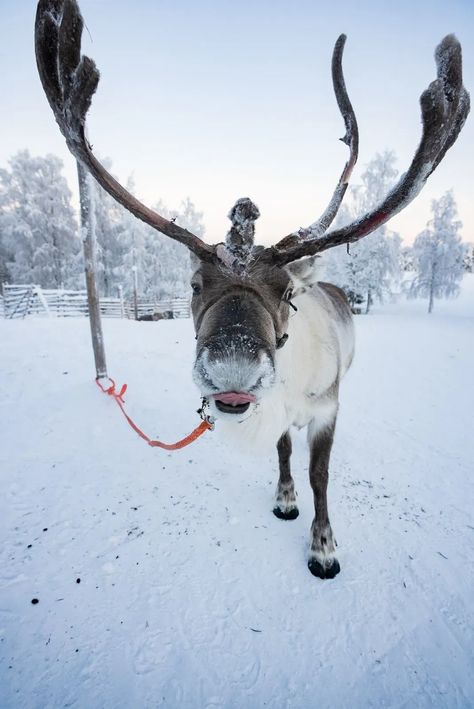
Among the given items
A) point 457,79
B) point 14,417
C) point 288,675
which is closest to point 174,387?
point 14,417

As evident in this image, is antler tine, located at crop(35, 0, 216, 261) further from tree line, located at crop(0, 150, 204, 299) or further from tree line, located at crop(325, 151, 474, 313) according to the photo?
tree line, located at crop(325, 151, 474, 313)

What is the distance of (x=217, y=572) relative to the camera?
2.34 m

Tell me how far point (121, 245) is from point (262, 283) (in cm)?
3360

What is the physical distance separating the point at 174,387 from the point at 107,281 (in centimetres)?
2969

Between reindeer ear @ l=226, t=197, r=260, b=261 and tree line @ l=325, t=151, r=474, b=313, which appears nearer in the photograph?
reindeer ear @ l=226, t=197, r=260, b=261

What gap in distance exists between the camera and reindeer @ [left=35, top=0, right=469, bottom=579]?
1532 mm

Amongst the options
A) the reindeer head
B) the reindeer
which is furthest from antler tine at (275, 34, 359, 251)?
the reindeer head

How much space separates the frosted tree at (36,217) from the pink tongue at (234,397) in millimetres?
30215

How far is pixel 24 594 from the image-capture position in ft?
7.02

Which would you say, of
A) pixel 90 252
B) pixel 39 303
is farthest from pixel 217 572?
pixel 39 303

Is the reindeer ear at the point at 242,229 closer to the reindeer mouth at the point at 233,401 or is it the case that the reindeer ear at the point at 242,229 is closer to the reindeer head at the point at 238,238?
the reindeer head at the point at 238,238

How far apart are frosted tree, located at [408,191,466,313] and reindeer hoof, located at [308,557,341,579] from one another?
34388mm

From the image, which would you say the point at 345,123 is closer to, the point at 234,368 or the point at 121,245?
the point at 234,368

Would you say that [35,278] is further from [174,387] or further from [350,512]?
[350,512]
